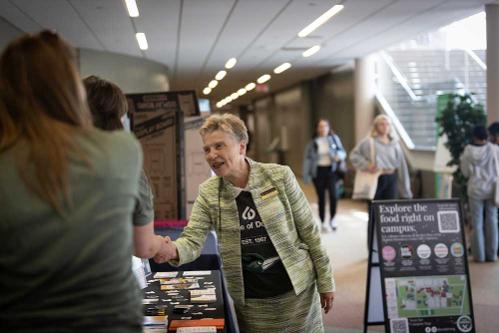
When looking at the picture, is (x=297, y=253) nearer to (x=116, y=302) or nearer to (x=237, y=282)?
(x=237, y=282)

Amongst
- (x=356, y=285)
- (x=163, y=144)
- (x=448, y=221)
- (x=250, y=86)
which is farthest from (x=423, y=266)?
(x=250, y=86)

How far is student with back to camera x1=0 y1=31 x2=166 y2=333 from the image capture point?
1.19 meters

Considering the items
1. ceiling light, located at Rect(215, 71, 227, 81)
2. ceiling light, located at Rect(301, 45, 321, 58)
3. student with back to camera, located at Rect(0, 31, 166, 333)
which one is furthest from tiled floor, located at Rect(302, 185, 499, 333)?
ceiling light, located at Rect(215, 71, 227, 81)

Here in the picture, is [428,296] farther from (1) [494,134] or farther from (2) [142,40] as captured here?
(2) [142,40]

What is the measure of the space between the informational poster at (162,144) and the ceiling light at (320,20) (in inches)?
129

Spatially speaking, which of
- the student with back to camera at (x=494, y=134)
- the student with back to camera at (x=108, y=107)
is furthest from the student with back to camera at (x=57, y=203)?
the student with back to camera at (x=494, y=134)

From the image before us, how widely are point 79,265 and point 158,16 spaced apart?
7.36 meters

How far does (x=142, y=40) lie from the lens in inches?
408

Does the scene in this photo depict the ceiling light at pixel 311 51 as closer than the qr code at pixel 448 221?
No

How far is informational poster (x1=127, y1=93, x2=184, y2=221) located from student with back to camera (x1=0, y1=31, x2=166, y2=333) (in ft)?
14.0

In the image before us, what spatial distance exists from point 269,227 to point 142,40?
8436 mm

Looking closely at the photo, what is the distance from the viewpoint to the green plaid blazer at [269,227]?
2498 mm

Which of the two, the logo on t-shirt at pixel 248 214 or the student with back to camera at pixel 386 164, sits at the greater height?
the student with back to camera at pixel 386 164

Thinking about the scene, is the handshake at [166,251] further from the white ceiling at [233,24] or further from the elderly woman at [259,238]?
the white ceiling at [233,24]
